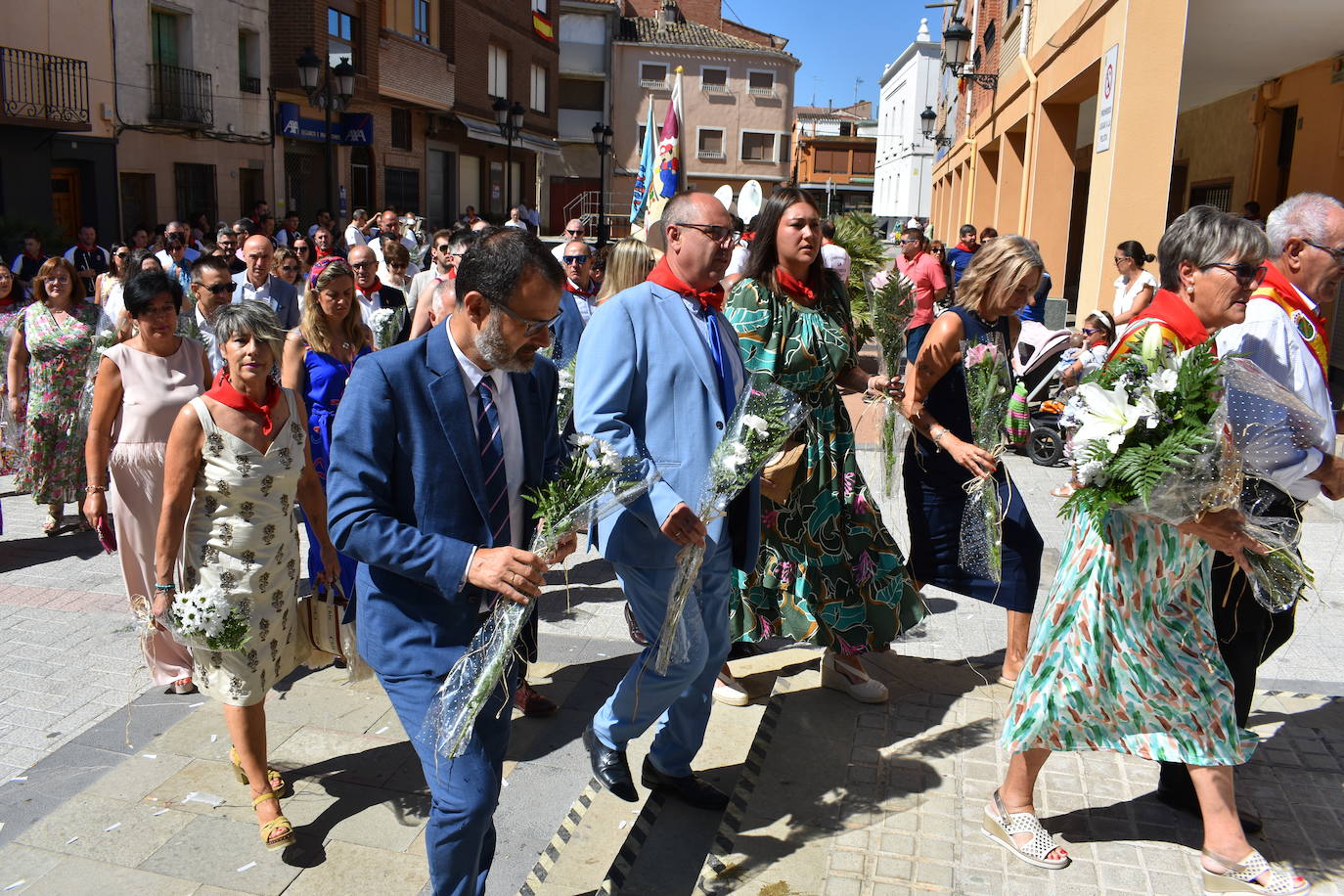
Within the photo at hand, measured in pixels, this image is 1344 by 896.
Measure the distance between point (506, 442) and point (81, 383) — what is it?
5.73 m

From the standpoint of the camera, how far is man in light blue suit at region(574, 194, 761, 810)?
3.34 metres

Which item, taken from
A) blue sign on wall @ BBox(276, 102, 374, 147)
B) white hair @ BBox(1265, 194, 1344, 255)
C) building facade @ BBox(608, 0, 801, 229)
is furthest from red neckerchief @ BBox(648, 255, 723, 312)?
building facade @ BBox(608, 0, 801, 229)

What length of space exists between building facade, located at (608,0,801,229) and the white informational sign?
140 ft

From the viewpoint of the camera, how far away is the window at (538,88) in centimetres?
4322

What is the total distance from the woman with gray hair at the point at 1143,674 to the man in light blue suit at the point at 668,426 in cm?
102

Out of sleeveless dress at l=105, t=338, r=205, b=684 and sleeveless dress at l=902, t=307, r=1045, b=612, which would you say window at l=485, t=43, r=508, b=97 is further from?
sleeveless dress at l=902, t=307, r=1045, b=612

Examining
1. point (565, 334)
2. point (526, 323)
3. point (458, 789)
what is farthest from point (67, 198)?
point (458, 789)

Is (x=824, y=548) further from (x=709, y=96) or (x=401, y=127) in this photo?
(x=709, y=96)

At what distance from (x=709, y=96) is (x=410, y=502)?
2238 inches

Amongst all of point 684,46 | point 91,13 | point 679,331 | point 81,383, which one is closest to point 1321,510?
point 679,331

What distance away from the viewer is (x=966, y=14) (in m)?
31.2

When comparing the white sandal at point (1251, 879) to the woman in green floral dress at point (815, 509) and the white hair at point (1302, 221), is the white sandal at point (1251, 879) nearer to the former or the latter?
the woman in green floral dress at point (815, 509)

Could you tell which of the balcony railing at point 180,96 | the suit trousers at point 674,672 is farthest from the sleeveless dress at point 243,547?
the balcony railing at point 180,96

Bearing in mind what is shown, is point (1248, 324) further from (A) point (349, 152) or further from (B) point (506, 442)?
(A) point (349, 152)
